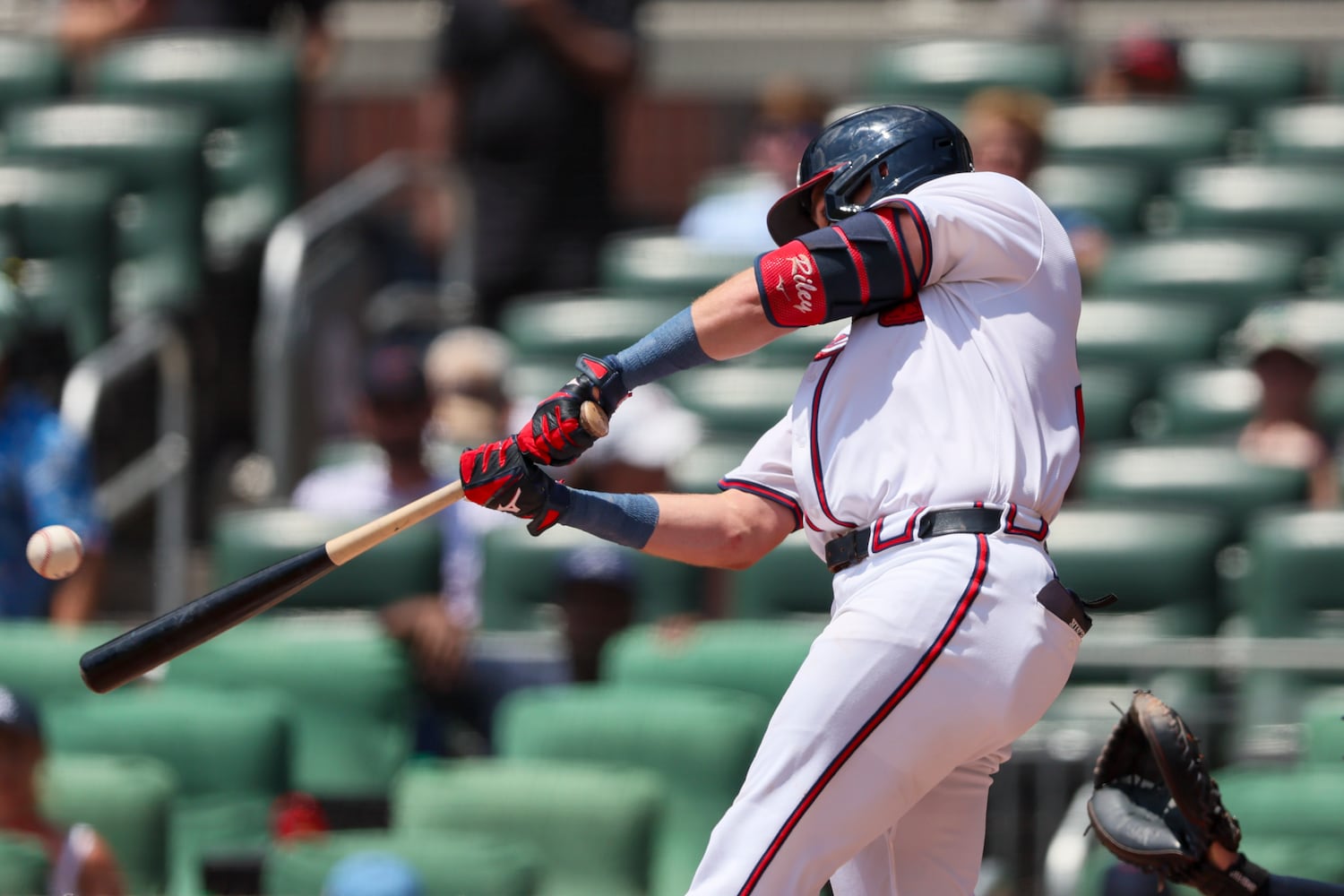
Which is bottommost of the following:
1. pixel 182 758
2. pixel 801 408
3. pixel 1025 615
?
pixel 182 758

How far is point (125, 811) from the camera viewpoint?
4.95 meters

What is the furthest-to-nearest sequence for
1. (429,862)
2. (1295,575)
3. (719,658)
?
(1295,575), (719,658), (429,862)

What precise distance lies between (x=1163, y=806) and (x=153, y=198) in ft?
17.7

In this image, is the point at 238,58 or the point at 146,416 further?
the point at 238,58

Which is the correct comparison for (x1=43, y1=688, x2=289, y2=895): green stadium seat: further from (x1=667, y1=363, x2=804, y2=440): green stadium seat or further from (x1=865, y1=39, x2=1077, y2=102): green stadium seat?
(x1=865, y1=39, x2=1077, y2=102): green stadium seat

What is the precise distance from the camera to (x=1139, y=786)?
3.55 metres

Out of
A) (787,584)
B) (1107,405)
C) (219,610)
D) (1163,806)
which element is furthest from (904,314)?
(1107,405)

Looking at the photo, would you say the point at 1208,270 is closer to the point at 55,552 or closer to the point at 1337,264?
the point at 1337,264

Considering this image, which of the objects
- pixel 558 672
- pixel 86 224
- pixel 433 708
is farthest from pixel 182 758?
pixel 86 224

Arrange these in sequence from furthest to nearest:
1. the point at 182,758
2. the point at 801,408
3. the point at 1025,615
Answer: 1. the point at 182,758
2. the point at 801,408
3. the point at 1025,615

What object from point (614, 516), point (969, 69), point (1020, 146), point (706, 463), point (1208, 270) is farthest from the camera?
point (969, 69)

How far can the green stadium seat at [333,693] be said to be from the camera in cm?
543

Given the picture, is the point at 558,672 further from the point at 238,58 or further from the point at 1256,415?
the point at 238,58

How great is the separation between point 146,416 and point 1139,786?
15.6 ft
